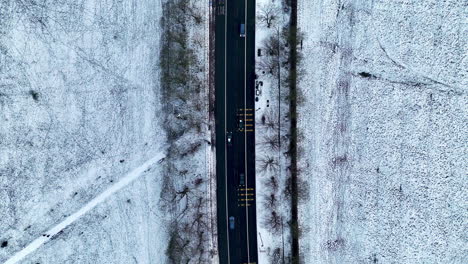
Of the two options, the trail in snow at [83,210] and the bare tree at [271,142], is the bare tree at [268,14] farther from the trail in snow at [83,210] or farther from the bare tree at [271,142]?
A: the trail in snow at [83,210]

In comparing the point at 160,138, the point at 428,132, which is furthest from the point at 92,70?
the point at 428,132

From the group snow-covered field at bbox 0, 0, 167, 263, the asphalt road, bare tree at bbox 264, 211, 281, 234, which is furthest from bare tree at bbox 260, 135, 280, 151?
snow-covered field at bbox 0, 0, 167, 263

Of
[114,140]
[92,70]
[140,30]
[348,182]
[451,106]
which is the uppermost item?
[140,30]

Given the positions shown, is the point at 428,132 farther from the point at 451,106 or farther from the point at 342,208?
the point at 342,208

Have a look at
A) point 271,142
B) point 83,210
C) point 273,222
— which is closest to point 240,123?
point 271,142

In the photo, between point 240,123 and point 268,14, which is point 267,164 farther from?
point 268,14

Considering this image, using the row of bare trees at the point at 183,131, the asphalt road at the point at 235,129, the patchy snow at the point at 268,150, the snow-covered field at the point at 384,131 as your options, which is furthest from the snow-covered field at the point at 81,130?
the snow-covered field at the point at 384,131

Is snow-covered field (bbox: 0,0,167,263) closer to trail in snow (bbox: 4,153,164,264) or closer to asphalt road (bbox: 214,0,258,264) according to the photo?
trail in snow (bbox: 4,153,164,264)

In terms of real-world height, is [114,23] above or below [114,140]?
above
